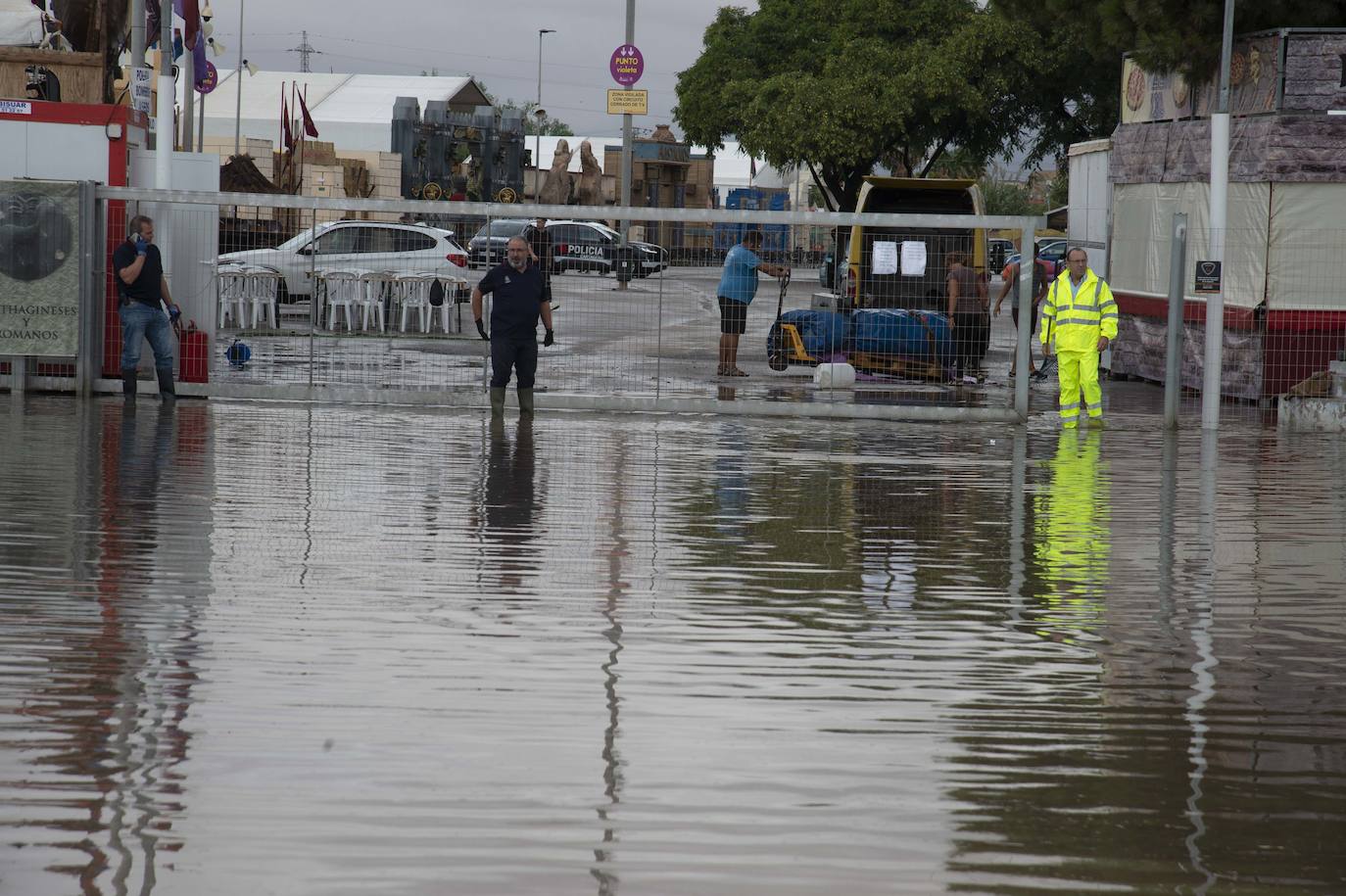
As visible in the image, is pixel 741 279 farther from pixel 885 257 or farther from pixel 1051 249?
pixel 1051 249

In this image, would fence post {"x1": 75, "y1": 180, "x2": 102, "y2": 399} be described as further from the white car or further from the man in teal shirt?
the man in teal shirt

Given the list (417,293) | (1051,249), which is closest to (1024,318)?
(417,293)

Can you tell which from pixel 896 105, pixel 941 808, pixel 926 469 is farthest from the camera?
pixel 896 105

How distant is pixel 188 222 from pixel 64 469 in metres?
5.95

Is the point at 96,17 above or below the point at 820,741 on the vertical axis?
above

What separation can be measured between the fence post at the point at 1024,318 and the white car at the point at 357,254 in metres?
5.56

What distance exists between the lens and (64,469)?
1149 centimetres

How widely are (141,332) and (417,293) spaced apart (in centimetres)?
330

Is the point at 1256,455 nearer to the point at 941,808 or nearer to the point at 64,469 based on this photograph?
the point at 64,469

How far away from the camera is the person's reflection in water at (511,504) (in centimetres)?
853

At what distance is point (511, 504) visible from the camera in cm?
1056

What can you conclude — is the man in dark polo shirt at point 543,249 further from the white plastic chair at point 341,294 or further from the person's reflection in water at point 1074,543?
the person's reflection in water at point 1074,543

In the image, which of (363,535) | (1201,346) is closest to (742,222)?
(1201,346)

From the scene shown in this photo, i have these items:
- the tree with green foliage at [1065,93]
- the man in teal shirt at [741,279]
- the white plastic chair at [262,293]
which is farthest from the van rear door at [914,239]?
the tree with green foliage at [1065,93]
